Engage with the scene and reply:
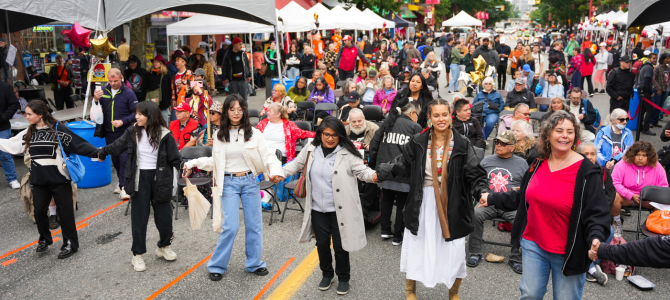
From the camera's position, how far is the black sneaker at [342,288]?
4832 millimetres

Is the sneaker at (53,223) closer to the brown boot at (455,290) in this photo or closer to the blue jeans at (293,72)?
the brown boot at (455,290)

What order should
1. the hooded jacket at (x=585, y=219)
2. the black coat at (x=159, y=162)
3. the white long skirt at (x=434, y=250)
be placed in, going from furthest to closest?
the black coat at (x=159, y=162) → the white long skirt at (x=434, y=250) → the hooded jacket at (x=585, y=219)

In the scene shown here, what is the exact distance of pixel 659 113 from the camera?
43.5 feet

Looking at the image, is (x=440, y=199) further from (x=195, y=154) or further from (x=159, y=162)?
(x=195, y=154)

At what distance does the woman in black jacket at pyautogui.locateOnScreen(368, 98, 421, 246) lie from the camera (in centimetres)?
584

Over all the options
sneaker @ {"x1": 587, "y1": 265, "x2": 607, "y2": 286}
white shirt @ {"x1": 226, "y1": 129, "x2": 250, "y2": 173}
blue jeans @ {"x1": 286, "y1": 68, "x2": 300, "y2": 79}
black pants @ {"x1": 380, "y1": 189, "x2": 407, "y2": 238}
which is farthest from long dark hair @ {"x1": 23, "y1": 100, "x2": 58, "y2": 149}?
blue jeans @ {"x1": 286, "y1": 68, "x2": 300, "y2": 79}

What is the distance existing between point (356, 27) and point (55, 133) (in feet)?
63.6

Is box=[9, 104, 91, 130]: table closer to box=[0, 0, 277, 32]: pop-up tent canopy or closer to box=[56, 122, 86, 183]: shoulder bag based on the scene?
box=[0, 0, 277, 32]: pop-up tent canopy

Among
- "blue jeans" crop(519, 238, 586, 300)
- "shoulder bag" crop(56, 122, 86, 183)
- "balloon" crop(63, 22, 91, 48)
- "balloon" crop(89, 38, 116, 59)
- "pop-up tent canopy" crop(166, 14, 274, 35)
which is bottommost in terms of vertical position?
"blue jeans" crop(519, 238, 586, 300)

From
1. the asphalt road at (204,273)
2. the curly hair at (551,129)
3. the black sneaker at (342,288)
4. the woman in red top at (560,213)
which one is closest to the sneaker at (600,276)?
the asphalt road at (204,273)

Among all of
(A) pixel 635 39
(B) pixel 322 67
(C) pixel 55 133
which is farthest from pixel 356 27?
(C) pixel 55 133

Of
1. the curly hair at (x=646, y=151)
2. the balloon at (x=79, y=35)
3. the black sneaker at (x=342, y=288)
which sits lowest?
the black sneaker at (x=342, y=288)

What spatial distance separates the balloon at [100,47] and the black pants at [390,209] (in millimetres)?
5176

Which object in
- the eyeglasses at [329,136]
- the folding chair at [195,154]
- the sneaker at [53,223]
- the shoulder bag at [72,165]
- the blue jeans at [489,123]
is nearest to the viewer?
the eyeglasses at [329,136]
